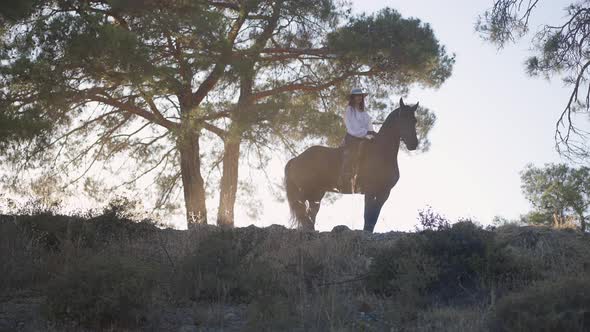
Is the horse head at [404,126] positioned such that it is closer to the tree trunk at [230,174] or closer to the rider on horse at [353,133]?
the rider on horse at [353,133]

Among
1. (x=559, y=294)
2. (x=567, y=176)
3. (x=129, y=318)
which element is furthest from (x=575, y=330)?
(x=567, y=176)

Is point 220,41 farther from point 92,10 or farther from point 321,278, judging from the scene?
point 321,278

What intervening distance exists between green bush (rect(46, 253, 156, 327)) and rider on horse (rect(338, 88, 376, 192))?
24.4 feet

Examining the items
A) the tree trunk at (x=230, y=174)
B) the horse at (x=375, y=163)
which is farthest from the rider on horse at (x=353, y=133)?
the tree trunk at (x=230, y=174)

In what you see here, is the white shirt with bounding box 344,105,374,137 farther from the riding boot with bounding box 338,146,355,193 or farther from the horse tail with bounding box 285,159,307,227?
the horse tail with bounding box 285,159,307,227

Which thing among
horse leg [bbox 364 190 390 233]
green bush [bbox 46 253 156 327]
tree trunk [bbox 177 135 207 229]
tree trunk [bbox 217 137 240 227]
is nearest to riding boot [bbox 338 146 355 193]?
horse leg [bbox 364 190 390 233]

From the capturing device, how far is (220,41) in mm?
18609

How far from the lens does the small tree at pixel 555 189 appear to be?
2756 cm

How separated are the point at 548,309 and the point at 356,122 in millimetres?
8225

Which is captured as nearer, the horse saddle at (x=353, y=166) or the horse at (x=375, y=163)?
the horse at (x=375, y=163)

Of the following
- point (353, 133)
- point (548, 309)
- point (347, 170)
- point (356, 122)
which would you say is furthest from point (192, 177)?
point (548, 309)

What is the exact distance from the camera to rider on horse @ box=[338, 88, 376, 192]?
47.2ft

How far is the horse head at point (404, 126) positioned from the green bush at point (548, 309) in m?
7.25

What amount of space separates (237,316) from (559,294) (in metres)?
2.84
